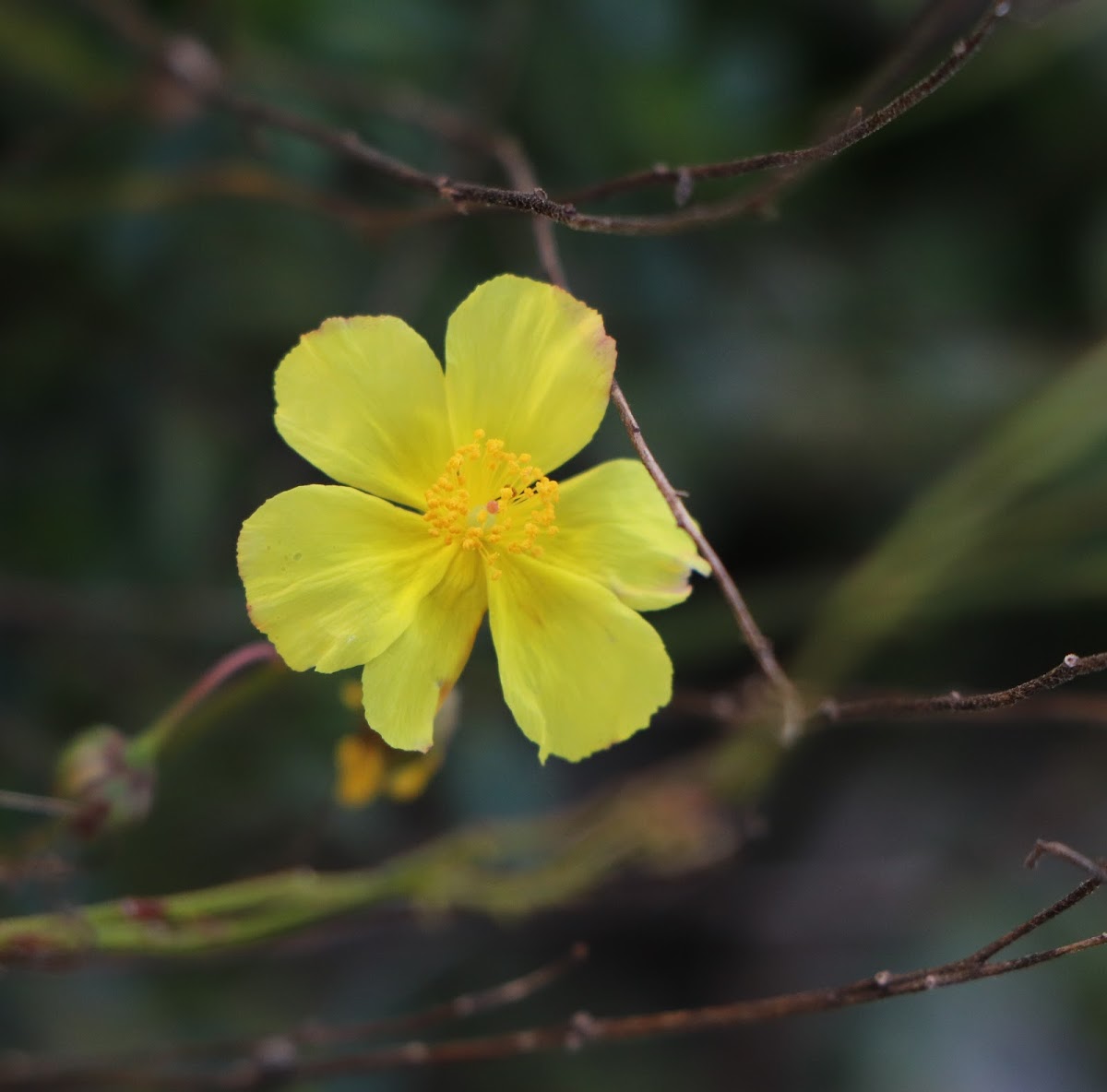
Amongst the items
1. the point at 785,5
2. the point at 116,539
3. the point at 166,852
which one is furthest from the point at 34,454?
the point at 785,5

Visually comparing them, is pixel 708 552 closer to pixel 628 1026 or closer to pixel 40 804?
pixel 628 1026

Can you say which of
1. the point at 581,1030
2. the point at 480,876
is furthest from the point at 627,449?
the point at 581,1030

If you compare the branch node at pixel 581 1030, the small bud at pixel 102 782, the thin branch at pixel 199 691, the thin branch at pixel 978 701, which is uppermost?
the thin branch at pixel 199 691

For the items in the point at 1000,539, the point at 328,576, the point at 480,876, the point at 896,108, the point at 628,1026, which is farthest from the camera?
the point at 1000,539

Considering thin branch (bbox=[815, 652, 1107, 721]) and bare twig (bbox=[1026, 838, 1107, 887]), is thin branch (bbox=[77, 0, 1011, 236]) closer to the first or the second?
thin branch (bbox=[815, 652, 1107, 721])

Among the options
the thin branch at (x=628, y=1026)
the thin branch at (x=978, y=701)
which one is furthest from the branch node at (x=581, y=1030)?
the thin branch at (x=978, y=701)

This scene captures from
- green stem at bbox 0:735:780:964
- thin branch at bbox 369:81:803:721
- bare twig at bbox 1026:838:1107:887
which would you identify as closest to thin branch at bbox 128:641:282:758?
green stem at bbox 0:735:780:964

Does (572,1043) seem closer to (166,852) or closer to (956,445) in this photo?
(166,852)

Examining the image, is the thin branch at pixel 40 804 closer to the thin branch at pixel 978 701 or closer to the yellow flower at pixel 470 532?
the yellow flower at pixel 470 532
